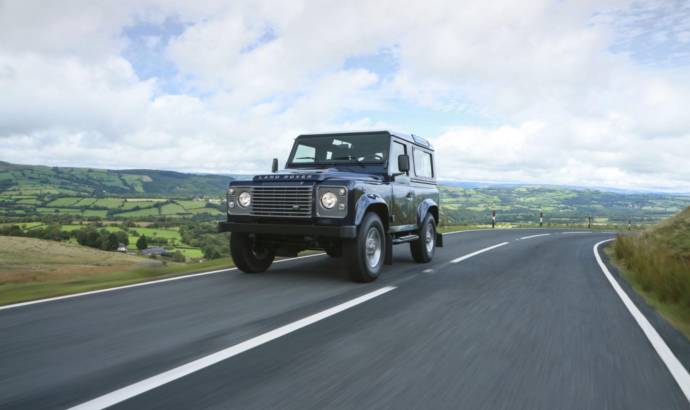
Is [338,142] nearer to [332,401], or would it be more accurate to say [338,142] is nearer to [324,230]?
[324,230]

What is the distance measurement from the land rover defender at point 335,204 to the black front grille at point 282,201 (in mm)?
14

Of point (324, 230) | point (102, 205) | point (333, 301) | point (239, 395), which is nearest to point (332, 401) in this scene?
point (239, 395)

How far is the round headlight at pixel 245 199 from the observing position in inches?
288

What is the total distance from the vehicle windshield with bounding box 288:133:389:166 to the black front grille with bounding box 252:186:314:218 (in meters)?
1.69

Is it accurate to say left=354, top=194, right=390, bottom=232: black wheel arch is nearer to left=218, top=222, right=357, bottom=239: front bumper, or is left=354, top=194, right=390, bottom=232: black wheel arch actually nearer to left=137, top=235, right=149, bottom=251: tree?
left=218, top=222, right=357, bottom=239: front bumper

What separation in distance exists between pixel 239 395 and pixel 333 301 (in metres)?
2.88

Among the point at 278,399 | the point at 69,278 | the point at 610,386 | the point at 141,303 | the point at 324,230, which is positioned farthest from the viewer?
A: the point at 69,278

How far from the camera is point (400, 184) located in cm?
855

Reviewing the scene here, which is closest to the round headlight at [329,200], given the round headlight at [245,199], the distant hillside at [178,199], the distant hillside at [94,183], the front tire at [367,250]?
the front tire at [367,250]

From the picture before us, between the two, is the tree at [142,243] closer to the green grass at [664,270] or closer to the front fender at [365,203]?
the front fender at [365,203]

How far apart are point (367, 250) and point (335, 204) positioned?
38.6 inches

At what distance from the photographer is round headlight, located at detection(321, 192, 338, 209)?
6.76m

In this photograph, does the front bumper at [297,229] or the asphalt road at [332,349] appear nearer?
the asphalt road at [332,349]

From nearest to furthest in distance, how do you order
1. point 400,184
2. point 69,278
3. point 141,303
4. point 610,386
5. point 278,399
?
point 278,399
point 610,386
point 141,303
point 69,278
point 400,184
